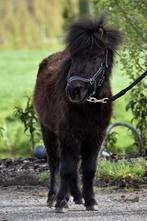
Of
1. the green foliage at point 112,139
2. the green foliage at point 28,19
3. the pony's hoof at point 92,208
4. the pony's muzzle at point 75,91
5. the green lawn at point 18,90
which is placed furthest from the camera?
the green foliage at point 28,19

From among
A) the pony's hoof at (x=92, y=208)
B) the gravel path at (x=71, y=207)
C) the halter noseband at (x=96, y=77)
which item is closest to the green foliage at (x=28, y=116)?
the gravel path at (x=71, y=207)

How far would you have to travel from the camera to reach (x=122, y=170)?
10.4 meters

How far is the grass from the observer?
33.6 ft

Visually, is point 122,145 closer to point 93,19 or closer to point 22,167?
point 22,167

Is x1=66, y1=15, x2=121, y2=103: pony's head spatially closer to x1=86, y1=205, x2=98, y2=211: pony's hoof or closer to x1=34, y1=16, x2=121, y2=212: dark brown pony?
x1=34, y1=16, x2=121, y2=212: dark brown pony

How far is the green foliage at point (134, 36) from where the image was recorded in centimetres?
1127

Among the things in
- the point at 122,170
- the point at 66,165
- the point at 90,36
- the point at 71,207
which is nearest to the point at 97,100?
the point at 90,36

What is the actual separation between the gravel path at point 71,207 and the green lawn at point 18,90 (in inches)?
63.2

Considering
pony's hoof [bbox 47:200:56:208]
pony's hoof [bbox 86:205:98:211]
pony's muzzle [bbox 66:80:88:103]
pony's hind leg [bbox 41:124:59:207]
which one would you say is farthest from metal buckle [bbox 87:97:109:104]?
pony's hoof [bbox 47:200:56:208]

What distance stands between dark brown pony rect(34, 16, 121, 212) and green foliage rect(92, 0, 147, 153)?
2762 mm

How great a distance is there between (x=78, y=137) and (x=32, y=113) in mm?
4316

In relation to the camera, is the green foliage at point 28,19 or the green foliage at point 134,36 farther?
the green foliage at point 28,19

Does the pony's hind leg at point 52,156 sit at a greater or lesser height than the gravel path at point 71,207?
greater

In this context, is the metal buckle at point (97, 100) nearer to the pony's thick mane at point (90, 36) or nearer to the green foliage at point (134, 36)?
the pony's thick mane at point (90, 36)
